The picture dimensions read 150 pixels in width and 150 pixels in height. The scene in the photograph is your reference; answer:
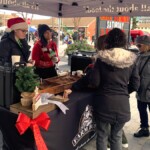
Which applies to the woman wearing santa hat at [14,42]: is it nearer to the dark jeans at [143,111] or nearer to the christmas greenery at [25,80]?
the christmas greenery at [25,80]

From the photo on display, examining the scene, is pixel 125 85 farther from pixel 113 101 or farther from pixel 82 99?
pixel 82 99

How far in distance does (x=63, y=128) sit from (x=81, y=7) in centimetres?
351

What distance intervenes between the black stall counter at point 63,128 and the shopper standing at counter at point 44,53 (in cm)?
129

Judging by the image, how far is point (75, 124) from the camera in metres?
2.54

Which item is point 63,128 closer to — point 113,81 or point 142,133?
point 113,81

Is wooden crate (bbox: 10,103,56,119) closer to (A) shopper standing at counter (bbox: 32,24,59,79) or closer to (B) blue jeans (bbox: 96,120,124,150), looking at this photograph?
(B) blue jeans (bbox: 96,120,124,150)

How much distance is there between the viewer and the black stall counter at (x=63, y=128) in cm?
217

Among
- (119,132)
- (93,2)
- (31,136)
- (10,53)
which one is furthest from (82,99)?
(93,2)

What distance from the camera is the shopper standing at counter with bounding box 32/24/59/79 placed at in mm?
3721

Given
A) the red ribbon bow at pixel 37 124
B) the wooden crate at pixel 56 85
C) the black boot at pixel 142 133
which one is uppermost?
the wooden crate at pixel 56 85

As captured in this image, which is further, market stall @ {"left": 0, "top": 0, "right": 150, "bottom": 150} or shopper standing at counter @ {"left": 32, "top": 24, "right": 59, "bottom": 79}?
shopper standing at counter @ {"left": 32, "top": 24, "right": 59, "bottom": 79}

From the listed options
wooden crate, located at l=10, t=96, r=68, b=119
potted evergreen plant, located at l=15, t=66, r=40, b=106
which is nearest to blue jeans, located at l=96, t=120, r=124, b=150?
wooden crate, located at l=10, t=96, r=68, b=119

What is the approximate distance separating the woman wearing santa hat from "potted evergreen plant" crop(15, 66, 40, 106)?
0.77m

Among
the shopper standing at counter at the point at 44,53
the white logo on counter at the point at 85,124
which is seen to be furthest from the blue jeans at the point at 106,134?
the shopper standing at counter at the point at 44,53
